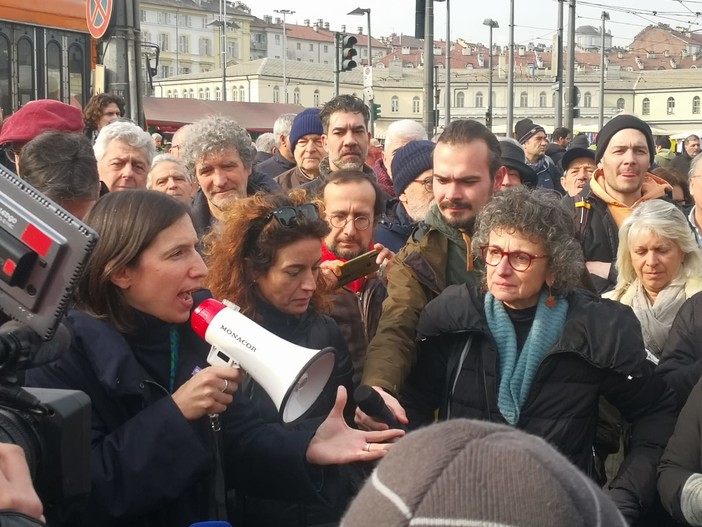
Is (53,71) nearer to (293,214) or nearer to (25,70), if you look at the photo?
(25,70)

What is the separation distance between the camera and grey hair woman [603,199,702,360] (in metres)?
4.52

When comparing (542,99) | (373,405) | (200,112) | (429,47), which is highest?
(542,99)

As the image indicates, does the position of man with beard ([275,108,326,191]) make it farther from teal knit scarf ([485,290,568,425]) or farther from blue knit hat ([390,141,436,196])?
teal knit scarf ([485,290,568,425])

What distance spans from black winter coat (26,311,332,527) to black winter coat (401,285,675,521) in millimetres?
742

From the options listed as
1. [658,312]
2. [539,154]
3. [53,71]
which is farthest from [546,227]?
[53,71]

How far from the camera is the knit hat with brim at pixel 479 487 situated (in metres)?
1.07

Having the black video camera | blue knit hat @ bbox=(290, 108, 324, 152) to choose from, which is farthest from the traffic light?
the black video camera

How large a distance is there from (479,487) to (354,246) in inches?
132

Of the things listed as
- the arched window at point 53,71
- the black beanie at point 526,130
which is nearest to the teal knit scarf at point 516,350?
the black beanie at point 526,130

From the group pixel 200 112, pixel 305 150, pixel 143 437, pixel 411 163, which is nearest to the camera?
pixel 143 437

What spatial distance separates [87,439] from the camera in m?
2.00

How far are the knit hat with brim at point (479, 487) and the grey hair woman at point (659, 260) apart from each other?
3525mm

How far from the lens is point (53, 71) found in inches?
466

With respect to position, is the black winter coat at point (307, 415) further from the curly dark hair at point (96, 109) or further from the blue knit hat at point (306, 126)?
the curly dark hair at point (96, 109)
